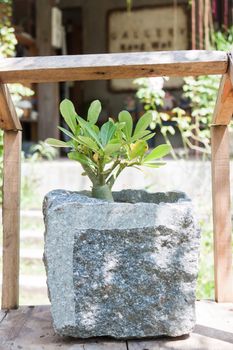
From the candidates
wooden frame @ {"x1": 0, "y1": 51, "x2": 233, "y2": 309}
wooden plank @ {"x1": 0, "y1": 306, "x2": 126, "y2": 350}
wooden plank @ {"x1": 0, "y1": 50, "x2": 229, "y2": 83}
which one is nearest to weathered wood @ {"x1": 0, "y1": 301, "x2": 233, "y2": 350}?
wooden plank @ {"x1": 0, "y1": 306, "x2": 126, "y2": 350}

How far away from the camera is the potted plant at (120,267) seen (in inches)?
50.3

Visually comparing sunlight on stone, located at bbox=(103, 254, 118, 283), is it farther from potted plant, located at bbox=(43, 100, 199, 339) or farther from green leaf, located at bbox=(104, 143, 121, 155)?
green leaf, located at bbox=(104, 143, 121, 155)

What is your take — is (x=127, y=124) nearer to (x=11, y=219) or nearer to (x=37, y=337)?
(x=11, y=219)

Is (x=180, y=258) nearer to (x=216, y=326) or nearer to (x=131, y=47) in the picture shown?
(x=216, y=326)

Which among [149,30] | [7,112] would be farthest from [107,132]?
[149,30]

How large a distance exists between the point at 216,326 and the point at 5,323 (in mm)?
638

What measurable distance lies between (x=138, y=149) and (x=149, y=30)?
184 inches

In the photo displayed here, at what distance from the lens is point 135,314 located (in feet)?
4.25

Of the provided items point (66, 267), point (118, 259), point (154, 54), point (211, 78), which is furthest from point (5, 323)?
point (211, 78)

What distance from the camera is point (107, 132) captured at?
1.44 metres

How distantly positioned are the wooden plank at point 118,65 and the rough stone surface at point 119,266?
37cm

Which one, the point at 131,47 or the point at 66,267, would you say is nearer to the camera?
the point at 66,267

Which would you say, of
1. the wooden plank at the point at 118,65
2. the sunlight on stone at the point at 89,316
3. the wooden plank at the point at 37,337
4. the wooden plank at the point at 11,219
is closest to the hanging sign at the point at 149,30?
the wooden plank at the point at 11,219

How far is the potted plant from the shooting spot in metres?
1.28
